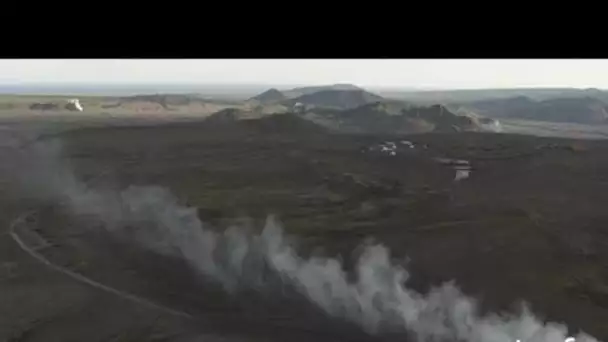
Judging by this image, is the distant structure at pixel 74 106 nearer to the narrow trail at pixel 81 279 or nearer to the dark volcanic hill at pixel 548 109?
the narrow trail at pixel 81 279

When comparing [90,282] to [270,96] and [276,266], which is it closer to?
[276,266]

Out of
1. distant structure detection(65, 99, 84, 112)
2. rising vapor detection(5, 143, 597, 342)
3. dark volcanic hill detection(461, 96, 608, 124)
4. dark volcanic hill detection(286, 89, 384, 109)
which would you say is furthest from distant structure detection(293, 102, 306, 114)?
distant structure detection(65, 99, 84, 112)

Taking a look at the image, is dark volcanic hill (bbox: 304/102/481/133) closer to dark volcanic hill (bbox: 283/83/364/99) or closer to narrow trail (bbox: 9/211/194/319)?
dark volcanic hill (bbox: 283/83/364/99)

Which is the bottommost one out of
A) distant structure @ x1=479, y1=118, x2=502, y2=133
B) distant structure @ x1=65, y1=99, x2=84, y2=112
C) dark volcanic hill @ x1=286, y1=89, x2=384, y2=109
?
distant structure @ x1=479, y1=118, x2=502, y2=133

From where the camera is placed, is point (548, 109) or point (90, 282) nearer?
point (90, 282)

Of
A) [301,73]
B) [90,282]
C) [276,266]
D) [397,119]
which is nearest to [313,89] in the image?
[301,73]

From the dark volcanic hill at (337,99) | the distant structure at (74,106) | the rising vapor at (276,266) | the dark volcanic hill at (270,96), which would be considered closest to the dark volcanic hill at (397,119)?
the dark volcanic hill at (337,99)
